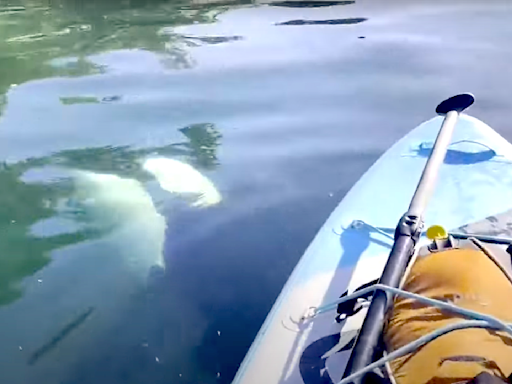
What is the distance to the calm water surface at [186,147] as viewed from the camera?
3428 millimetres

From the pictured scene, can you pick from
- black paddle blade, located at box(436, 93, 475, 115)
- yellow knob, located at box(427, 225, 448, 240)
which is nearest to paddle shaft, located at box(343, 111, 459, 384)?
yellow knob, located at box(427, 225, 448, 240)

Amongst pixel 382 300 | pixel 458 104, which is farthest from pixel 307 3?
pixel 382 300

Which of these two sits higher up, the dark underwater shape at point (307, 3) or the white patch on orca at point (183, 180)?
the dark underwater shape at point (307, 3)

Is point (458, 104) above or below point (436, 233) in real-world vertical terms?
above

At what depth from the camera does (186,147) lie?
562 centimetres

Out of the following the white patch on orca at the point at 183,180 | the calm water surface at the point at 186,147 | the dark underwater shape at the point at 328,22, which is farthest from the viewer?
the dark underwater shape at the point at 328,22

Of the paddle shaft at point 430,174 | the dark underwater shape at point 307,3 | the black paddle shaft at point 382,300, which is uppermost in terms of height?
the paddle shaft at point 430,174

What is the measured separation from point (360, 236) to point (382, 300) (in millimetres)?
1157

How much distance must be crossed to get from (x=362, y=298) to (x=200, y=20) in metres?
8.08

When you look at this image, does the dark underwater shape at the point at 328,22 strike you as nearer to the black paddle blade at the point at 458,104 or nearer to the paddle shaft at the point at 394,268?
the black paddle blade at the point at 458,104

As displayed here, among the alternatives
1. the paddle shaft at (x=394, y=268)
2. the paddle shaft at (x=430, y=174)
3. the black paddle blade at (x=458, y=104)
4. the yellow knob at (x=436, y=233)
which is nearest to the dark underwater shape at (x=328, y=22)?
the black paddle blade at (x=458, y=104)

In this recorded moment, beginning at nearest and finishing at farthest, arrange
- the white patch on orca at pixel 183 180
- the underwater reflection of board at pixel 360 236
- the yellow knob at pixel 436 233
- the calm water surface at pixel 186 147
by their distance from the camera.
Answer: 1. the underwater reflection of board at pixel 360 236
2. the yellow knob at pixel 436 233
3. the calm water surface at pixel 186 147
4. the white patch on orca at pixel 183 180

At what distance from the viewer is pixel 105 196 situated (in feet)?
15.3

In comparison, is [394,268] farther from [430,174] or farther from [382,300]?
[430,174]
